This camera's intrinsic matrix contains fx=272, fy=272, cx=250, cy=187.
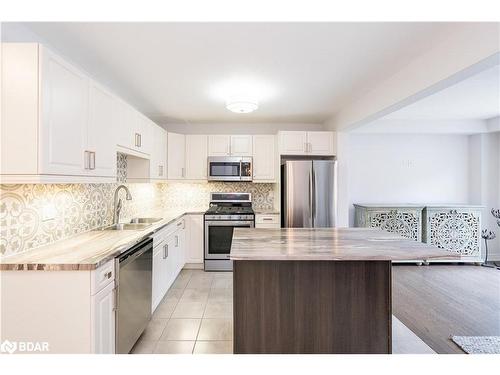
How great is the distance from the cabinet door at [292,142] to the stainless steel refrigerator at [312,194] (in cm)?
39

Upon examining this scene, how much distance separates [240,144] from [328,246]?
300 cm

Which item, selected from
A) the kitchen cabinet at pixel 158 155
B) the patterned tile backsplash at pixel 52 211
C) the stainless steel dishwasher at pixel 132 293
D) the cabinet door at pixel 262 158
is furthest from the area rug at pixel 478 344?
the kitchen cabinet at pixel 158 155

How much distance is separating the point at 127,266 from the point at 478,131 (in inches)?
228

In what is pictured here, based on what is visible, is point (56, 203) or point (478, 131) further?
point (478, 131)

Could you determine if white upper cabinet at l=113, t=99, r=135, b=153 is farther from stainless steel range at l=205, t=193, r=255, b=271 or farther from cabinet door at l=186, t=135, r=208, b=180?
stainless steel range at l=205, t=193, r=255, b=271

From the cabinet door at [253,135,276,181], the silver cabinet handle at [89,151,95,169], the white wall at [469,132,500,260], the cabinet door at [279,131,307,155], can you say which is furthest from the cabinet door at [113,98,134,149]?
the white wall at [469,132,500,260]

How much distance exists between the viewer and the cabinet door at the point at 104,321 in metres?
1.63

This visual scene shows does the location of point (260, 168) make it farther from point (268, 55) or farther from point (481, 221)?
point (481, 221)

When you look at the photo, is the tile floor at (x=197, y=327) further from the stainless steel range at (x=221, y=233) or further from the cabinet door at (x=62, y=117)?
the cabinet door at (x=62, y=117)

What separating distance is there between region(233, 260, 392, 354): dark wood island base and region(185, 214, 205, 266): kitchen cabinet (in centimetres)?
247

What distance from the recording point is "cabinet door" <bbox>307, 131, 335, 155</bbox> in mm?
4348

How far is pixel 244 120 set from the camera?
4.69 m

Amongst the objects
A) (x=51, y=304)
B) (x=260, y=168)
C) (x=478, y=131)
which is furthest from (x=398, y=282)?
(x=51, y=304)
